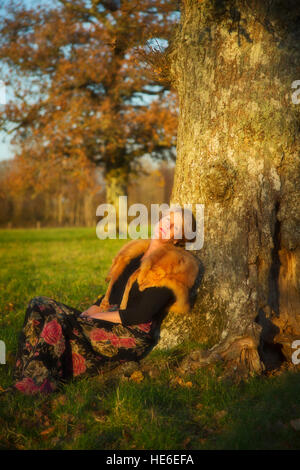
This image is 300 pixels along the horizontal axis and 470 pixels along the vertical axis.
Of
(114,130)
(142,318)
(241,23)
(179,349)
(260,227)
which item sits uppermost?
(114,130)

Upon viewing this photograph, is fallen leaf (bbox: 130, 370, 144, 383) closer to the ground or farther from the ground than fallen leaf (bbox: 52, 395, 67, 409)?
farther from the ground

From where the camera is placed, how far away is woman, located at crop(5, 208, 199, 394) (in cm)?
324

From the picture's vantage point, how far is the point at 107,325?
142 inches

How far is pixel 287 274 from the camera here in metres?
3.87

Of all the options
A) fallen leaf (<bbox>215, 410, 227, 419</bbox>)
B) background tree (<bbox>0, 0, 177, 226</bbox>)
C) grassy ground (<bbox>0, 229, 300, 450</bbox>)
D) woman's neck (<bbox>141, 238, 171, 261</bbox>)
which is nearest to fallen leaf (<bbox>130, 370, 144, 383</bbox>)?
grassy ground (<bbox>0, 229, 300, 450</bbox>)

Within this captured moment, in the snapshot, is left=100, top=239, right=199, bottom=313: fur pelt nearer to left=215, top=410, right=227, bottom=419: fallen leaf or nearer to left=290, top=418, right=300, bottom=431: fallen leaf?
left=215, top=410, right=227, bottom=419: fallen leaf

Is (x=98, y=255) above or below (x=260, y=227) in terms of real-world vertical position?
below

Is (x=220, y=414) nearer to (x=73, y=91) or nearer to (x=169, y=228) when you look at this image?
(x=169, y=228)

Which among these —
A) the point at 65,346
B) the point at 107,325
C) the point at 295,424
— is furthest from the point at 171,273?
the point at 295,424

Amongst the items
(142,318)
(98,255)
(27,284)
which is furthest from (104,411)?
(98,255)

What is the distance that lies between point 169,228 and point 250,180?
0.89 m

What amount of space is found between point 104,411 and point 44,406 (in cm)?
48
